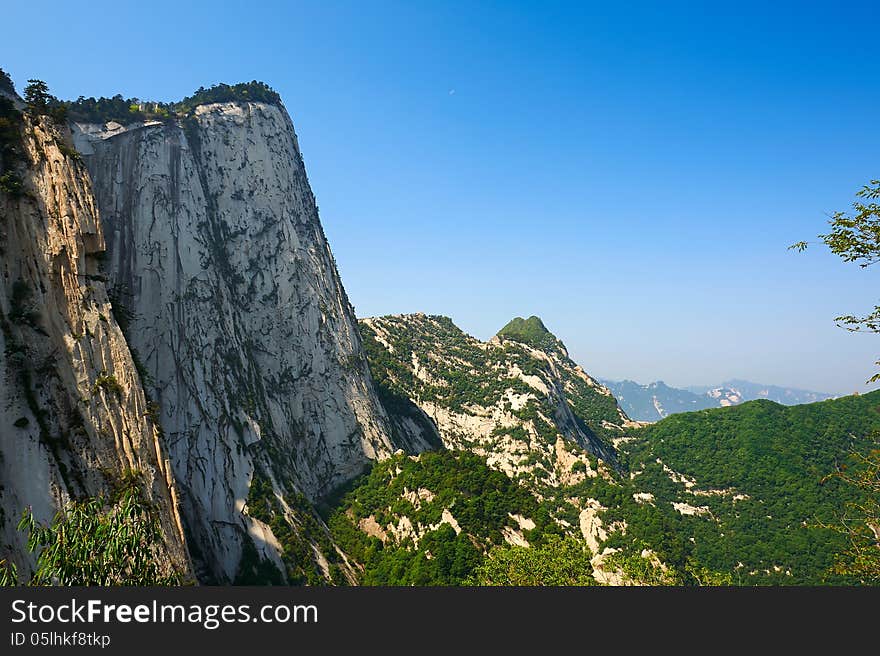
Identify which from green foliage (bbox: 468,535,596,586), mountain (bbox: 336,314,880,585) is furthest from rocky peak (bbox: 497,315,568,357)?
green foliage (bbox: 468,535,596,586)

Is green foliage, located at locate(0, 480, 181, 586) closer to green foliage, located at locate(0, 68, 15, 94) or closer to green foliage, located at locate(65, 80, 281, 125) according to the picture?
green foliage, located at locate(0, 68, 15, 94)

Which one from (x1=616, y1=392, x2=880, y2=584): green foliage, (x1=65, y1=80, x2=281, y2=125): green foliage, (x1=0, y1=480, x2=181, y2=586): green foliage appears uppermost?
(x1=65, y1=80, x2=281, y2=125): green foliage

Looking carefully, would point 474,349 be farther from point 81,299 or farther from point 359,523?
point 81,299

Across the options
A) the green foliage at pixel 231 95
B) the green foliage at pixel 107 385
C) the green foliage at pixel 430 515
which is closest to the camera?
the green foliage at pixel 107 385

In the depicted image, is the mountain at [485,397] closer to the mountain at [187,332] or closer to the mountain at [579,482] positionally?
the mountain at [579,482]

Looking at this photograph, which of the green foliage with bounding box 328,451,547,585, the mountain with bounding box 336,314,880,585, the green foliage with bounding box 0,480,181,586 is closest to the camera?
the green foliage with bounding box 0,480,181,586

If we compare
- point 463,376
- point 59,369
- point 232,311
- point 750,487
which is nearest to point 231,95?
point 232,311

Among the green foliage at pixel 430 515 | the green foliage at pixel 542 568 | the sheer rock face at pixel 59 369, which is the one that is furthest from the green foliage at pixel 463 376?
the sheer rock face at pixel 59 369
